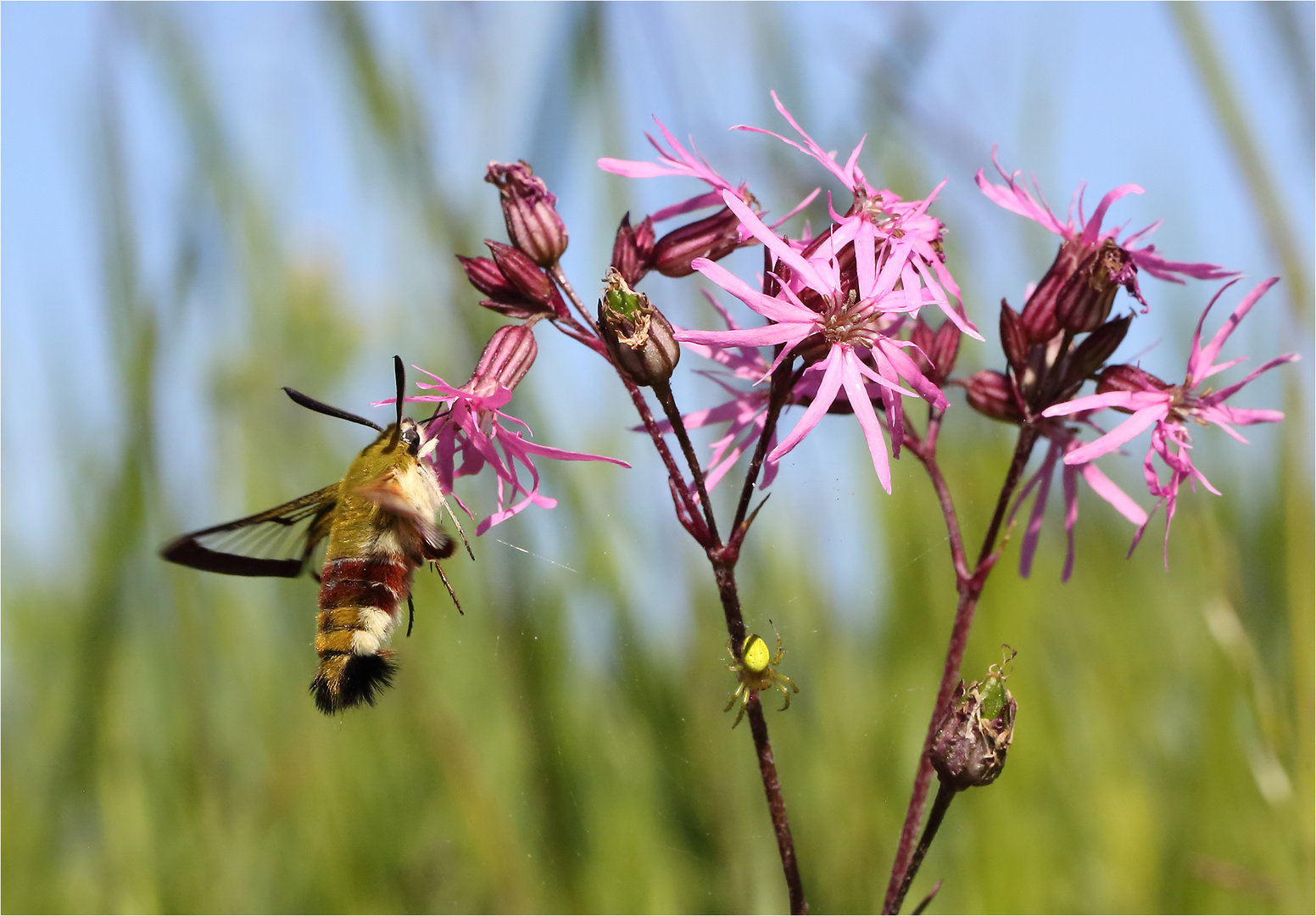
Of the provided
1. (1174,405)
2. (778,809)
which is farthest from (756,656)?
(1174,405)

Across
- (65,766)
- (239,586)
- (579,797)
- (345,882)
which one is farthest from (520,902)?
(239,586)

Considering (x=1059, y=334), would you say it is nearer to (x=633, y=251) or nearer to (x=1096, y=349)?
(x=1096, y=349)

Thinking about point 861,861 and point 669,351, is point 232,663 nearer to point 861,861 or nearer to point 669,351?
point 861,861

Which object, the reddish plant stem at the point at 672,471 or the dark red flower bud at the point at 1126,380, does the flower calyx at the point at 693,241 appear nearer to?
the reddish plant stem at the point at 672,471

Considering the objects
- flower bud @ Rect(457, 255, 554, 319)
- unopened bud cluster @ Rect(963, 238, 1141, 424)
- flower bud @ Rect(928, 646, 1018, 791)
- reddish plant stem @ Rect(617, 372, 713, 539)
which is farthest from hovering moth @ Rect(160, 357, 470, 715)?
unopened bud cluster @ Rect(963, 238, 1141, 424)

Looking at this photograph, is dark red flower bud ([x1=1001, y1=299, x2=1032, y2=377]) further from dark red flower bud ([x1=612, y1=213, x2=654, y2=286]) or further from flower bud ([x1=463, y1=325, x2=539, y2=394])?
flower bud ([x1=463, y1=325, x2=539, y2=394])
